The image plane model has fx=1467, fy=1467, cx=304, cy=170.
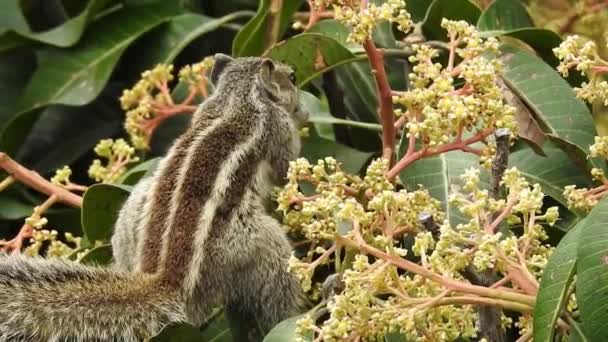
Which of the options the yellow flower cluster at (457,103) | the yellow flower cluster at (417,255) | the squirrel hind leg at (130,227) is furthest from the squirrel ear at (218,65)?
the yellow flower cluster at (417,255)

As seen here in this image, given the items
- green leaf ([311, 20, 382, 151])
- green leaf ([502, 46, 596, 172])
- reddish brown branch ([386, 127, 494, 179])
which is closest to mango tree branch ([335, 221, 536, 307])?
reddish brown branch ([386, 127, 494, 179])

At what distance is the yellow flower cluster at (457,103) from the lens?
8.57 ft

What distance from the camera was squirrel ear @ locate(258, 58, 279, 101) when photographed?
351 cm

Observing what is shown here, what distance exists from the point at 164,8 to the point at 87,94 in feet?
1.18

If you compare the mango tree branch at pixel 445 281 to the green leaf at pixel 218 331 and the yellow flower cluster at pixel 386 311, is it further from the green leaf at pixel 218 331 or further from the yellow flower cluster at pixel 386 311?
the green leaf at pixel 218 331

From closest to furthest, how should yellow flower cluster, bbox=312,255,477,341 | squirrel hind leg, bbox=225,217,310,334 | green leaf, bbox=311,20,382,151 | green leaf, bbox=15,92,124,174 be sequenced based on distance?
yellow flower cluster, bbox=312,255,477,341 < squirrel hind leg, bbox=225,217,310,334 < green leaf, bbox=311,20,382,151 < green leaf, bbox=15,92,124,174

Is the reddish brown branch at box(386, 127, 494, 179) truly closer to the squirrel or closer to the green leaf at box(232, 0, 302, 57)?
the squirrel

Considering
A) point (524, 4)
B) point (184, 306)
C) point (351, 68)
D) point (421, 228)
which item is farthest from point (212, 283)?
point (524, 4)

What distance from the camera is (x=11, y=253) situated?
3152 mm

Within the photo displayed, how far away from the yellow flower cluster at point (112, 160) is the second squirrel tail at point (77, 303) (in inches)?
24.0

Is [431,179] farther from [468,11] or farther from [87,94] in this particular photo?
[87,94]

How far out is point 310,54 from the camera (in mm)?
3439

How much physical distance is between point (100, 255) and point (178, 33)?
0.90 metres

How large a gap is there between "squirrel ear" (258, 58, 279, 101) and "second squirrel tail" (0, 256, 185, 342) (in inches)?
26.7
